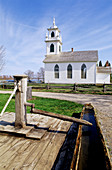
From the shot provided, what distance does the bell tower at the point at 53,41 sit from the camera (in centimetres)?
3356

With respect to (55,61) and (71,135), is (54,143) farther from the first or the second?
(55,61)

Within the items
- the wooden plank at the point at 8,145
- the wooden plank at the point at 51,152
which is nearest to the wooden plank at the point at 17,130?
the wooden plank at the point at 8,145

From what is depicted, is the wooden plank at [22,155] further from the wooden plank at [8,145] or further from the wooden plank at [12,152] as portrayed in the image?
the wooden plank at [8,145]

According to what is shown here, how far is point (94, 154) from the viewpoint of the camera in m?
2.55

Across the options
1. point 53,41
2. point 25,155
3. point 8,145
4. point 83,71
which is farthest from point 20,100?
point 53,41

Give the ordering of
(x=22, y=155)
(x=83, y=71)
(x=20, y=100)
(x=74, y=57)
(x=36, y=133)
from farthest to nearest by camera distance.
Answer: (x=74, y=57) → (x=83, y=71) → (x=20, y=100) → (x=36, y=133) → (x=22, y=155)

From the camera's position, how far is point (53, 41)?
33688mm

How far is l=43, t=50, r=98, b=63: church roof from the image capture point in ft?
98.7

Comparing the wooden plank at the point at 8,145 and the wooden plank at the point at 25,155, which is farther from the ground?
the wooden plank at the point at 8,145

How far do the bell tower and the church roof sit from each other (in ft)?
4.55

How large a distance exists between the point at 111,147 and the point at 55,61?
1154 inches

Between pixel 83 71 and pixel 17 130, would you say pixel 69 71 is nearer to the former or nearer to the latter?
pixel 83 71

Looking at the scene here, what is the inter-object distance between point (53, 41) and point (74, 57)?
7.45 meters

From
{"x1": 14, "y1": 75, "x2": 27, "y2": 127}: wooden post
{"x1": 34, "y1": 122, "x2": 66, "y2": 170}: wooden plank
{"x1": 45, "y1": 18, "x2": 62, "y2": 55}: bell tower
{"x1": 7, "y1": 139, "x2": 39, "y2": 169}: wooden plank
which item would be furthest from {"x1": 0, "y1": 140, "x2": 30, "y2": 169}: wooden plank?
{"x1": 45, "y1": 18, "x2": 62, "y2": 55}: bell tower
